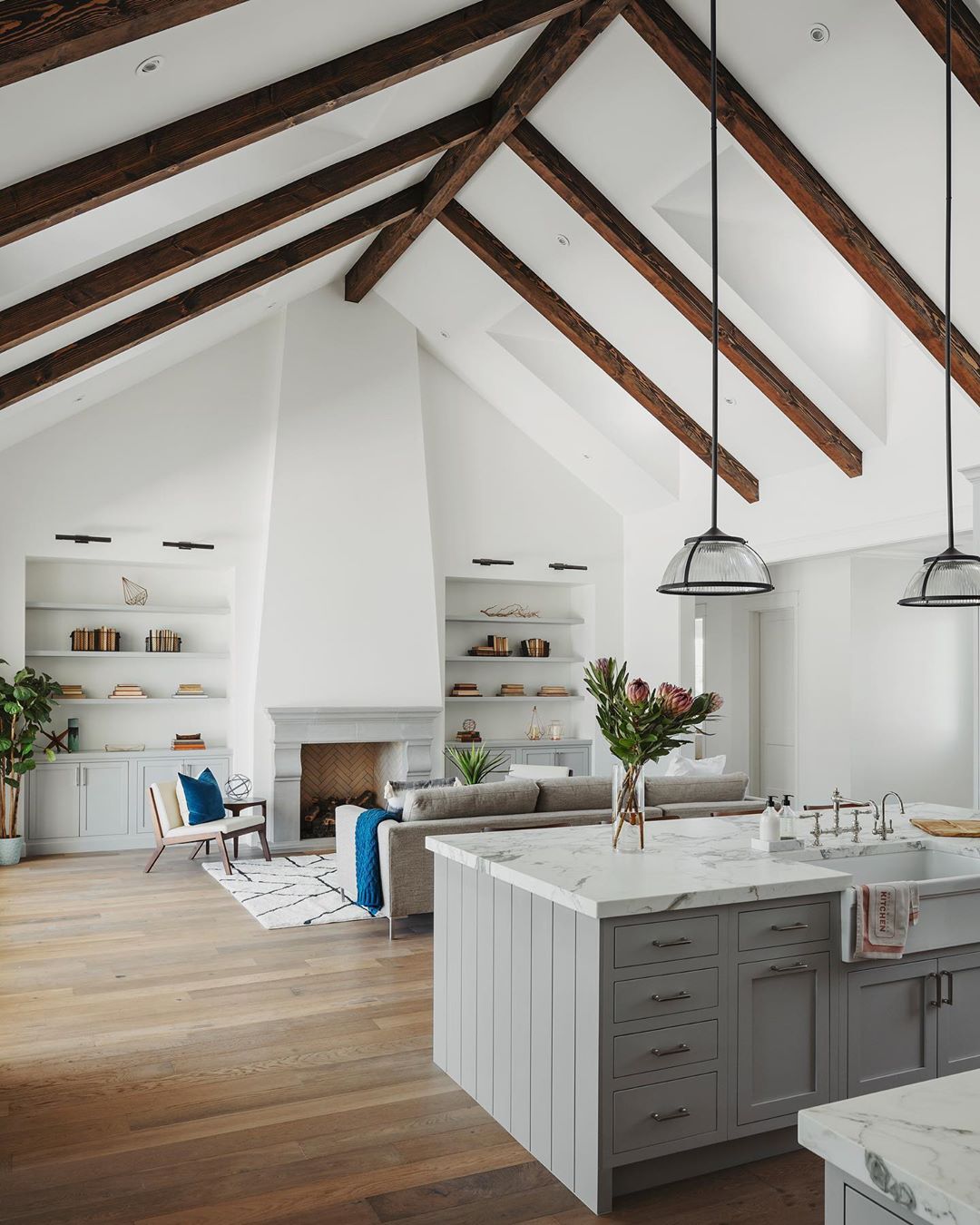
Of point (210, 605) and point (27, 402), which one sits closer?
point (27, 402)

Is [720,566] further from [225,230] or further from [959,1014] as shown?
[225,230]

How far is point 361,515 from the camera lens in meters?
8.91

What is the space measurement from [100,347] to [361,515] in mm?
3204

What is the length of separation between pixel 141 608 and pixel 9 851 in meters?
2.17

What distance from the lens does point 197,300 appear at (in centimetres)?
652

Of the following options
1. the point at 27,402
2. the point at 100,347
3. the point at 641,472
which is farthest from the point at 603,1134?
the point at 641,472

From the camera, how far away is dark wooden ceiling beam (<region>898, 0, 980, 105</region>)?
4305mm

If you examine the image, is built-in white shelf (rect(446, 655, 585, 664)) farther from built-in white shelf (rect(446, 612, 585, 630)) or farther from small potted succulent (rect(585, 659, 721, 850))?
small potted succulent (rect(585, 659, 721, 850))

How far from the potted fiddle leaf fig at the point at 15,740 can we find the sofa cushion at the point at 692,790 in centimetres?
463

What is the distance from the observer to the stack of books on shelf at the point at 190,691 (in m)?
8.62

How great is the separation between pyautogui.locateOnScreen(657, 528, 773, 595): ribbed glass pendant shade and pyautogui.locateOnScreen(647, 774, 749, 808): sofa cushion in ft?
10.5

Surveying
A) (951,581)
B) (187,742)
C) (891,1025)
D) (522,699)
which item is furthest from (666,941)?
(522,699)

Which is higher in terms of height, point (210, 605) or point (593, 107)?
point (593, 107)

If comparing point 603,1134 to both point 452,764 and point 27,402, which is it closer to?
point 27,402
